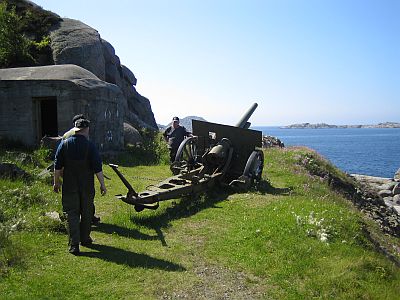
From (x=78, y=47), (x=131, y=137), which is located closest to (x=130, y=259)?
(x=131, y=137)

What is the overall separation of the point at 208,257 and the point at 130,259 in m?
1.30

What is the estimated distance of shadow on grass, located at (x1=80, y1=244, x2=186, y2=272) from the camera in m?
6.54

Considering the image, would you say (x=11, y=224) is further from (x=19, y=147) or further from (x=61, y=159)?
(x=19, y=147)

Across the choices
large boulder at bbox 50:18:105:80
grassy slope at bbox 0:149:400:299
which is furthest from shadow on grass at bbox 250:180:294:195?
large boulder at bbox 50:18:105:80

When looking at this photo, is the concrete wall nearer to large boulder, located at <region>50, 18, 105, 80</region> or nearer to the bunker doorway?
the bunker doorway

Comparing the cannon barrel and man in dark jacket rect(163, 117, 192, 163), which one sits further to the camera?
the cannon barrel

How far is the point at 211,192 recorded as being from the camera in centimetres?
1163

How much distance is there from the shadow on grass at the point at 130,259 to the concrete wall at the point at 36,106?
34.0ft

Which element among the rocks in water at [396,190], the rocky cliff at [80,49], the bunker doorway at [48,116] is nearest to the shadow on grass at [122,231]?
the bunker doorway at [48,116]

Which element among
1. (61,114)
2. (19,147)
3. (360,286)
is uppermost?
(61,114)

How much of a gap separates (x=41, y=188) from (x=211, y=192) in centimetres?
447

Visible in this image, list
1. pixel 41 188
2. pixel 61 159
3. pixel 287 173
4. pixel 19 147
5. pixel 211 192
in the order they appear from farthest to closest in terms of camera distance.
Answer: pixel 19 147, pixel 287 173, pixel 211 192, pixel 41 188, pixel 61 159

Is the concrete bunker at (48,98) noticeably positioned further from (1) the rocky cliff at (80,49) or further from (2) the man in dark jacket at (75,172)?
(2) the man in dark jacket at (75,172)

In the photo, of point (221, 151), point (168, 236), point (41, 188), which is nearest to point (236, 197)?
point (221, 151)
